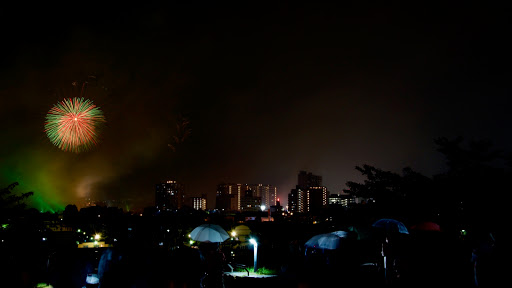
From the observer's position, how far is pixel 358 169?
2539 cm

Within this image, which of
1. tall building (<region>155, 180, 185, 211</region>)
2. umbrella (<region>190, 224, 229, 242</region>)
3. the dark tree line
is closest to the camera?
umbrella (<region>190, 224, 229, 242</region>)

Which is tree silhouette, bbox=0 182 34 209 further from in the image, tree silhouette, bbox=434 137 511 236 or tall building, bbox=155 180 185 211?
tall building, bbox=155 180 185 211

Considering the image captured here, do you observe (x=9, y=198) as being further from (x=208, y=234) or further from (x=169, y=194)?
(x=169, y=194)

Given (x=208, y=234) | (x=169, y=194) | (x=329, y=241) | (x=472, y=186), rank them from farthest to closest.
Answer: (x=169, y=194) → (x=472, y=186) → (x=208, y=234) → (x=329, y=241)

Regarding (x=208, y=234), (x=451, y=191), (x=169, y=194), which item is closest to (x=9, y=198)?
(x=208, y=234)

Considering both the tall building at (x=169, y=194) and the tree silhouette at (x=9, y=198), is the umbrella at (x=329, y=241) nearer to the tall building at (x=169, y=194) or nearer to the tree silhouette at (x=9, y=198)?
the tree silhouette at (x=9, y=198)

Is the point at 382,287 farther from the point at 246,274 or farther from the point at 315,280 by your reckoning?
the point at 246,274

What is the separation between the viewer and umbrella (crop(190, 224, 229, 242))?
1307 centimetres

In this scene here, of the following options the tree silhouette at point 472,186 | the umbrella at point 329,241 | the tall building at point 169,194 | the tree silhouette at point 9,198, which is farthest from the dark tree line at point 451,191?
the tall building at point 169,194

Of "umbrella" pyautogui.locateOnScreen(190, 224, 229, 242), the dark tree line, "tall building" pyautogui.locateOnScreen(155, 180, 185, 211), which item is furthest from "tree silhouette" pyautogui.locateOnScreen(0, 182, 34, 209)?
"tall building" pyautogui.locateOnScreen(155, 180, 185, 211)

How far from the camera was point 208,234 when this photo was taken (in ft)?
43.3

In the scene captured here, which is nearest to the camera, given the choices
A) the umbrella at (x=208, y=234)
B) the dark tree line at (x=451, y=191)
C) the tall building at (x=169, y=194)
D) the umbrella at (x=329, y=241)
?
the umbrella at (x=329, y=241)

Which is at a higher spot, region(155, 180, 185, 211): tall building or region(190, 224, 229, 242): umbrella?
region(155, 180, 185, 211): tall building

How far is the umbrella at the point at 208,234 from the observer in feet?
42.9
